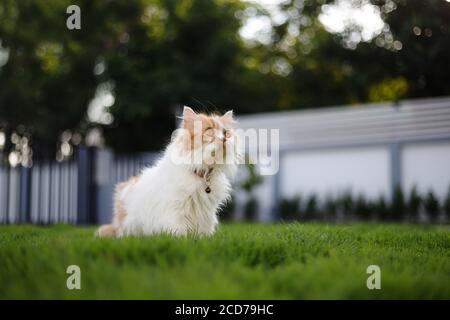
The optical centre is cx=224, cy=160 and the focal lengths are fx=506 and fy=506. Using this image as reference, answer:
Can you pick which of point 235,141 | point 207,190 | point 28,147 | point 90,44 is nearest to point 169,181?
point 207,190

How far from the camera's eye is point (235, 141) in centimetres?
490

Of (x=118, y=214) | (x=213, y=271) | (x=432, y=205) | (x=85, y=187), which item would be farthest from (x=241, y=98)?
(x=213, y=271)

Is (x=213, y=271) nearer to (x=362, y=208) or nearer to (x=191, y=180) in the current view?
(x=191, y=180)

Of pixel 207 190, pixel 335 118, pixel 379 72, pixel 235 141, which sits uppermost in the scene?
pixel 379 72

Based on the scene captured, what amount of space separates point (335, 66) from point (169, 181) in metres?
14.9

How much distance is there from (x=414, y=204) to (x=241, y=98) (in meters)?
8.94

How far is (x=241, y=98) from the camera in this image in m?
18.9

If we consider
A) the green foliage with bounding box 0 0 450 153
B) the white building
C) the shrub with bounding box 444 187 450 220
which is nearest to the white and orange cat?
the shrub with bounding box 444 187 450 220

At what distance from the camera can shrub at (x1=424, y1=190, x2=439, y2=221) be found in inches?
442

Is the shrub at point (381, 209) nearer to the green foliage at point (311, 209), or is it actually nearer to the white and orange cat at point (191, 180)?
the green foliage at point (311, 209)

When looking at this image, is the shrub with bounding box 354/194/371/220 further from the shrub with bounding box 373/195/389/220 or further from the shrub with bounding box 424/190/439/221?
the shrub with bounding box 424/190/439/221

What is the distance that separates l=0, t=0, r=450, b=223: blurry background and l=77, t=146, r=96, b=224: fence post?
25 millimetres
